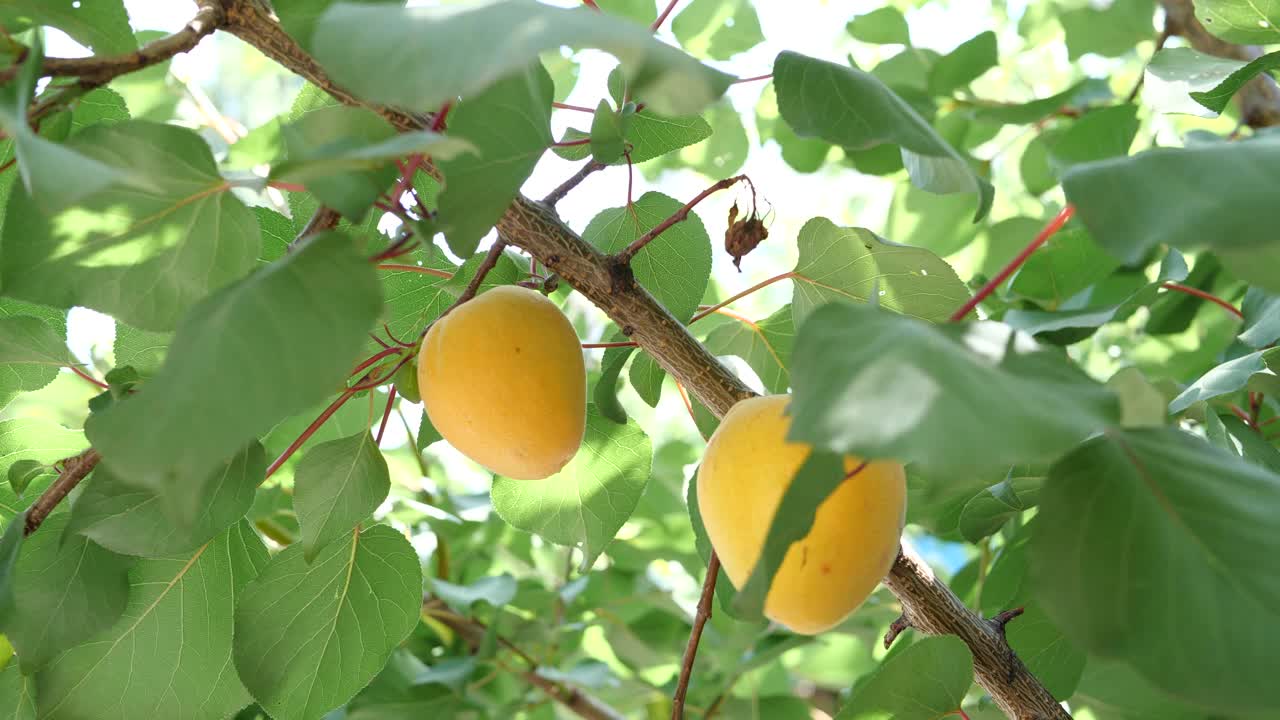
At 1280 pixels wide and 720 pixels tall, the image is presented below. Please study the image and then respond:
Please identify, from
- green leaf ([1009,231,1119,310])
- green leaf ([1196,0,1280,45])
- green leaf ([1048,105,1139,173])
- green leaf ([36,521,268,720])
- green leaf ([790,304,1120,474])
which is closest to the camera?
green leaf ([790,304,1120,474])

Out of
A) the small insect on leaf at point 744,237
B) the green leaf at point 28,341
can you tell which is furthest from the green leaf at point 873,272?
the green leaf at point 28,341

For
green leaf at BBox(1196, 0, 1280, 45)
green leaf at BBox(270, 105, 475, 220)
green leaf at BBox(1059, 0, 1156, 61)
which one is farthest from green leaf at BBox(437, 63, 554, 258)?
green leaf at BBox(1059, 0, 1156, 61)

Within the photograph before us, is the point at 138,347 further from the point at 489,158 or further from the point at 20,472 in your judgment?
the point at 489,158

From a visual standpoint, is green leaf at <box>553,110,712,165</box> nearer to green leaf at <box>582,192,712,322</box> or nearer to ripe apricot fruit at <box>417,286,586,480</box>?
green leaf at <box>582,192,712,322</box>

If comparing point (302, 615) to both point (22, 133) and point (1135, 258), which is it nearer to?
point (22, 133)

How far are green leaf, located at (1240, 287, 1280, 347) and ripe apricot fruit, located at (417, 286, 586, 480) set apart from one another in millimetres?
471

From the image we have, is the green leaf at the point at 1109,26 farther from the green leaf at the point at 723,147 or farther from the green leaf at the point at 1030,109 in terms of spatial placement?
the green leaf at the point at 723,147

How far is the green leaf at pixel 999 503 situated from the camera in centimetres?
65

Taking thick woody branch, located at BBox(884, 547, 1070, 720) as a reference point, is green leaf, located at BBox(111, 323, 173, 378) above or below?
above

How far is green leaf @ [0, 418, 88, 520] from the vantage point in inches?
28.8

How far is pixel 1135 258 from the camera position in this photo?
33 centimetres

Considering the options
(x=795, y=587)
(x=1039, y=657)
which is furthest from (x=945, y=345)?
(x=1039, y=657)

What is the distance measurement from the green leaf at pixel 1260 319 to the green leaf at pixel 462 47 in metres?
0.52

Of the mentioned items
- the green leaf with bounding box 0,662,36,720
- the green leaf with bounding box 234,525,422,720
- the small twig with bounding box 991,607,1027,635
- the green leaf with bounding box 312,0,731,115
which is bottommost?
the green leaf with bounding box 0,662,36,720
